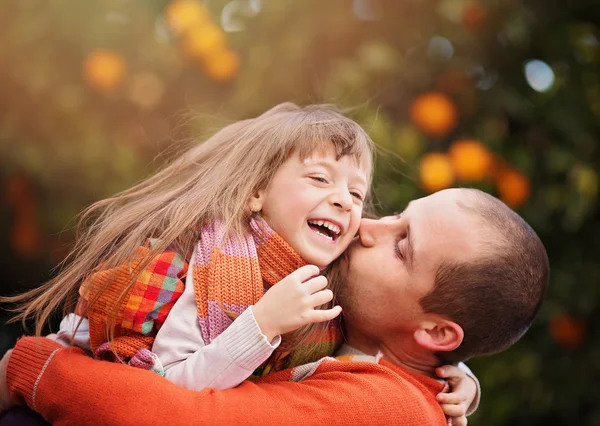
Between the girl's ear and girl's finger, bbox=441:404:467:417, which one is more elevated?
the girl's ear

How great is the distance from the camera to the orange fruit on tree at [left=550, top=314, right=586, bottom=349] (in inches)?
114

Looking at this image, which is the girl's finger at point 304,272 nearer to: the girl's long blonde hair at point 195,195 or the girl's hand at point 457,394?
the girl's long blonde hair at point 195,195

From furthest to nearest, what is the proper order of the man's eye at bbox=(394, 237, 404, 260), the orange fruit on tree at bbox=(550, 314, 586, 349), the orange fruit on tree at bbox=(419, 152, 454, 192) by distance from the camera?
1. the orange fruit on tree at bbox=(550, 314, 586, 349)
2. the orange fruit on tree at bbox=(419, 152, 454, 192)
3. the man's eye at bbox=(394, 237, 404, 260)

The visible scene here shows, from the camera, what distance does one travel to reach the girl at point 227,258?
1561 millimetres

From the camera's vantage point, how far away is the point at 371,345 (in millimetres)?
1919

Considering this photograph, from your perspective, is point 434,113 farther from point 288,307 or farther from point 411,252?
point 288,307

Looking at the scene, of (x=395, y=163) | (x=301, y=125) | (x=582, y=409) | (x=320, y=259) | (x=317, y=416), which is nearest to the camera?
(x=317, y=416)

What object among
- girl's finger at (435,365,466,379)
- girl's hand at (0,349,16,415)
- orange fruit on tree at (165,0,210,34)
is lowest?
girl's finger at (435,365,466,379)

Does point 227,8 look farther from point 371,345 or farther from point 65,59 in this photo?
point 371,345

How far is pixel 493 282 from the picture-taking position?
1765 millimetres

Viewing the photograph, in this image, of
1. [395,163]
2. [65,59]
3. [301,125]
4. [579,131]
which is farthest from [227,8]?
[579,131]

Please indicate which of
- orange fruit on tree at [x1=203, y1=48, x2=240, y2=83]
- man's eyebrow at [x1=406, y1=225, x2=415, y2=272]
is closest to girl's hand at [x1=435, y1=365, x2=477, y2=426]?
man's eyebrow at [x1=406, y1=225, x2=415, y2=272]

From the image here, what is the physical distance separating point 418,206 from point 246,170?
1.38 ft

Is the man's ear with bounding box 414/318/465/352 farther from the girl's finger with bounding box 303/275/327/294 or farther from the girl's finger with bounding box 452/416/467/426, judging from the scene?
the girl's finger with bounding box 303/275/327/294
